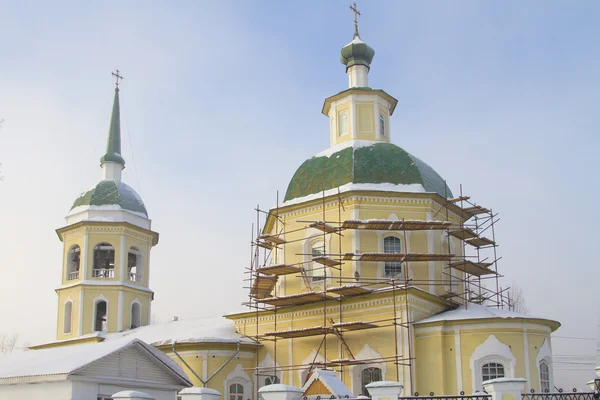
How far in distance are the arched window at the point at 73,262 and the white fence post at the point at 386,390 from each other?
18.7m

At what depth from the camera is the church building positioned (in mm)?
17250

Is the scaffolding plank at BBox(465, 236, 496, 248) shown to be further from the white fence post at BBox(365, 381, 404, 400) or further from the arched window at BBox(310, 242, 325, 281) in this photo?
the white fence post at BBox(365, 381, 404, 400)

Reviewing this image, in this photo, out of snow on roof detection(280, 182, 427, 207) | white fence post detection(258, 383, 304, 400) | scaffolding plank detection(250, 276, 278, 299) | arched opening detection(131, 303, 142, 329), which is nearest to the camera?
white fence post detection(258, 383, 304, 400)

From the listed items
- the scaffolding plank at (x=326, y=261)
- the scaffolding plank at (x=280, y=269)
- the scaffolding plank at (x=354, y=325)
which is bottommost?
the scaffolding plank at (x=354, y=325)

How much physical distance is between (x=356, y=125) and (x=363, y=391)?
843cm

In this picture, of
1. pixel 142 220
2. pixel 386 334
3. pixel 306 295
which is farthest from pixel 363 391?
pixel 142 220

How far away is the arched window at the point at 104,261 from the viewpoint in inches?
1024

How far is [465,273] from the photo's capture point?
67.8 ft

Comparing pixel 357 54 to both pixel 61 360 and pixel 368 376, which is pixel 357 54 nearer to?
pixel 368 376

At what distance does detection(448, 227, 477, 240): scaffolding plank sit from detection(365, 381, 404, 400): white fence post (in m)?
11.0

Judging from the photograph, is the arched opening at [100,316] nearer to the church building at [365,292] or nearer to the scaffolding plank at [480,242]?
the church building at [365,292]

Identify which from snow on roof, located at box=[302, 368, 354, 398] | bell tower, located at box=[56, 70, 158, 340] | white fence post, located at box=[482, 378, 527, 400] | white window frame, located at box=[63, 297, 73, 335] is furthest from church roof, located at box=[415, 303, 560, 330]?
white window frame, located at box=[63, 297, 73, 335]

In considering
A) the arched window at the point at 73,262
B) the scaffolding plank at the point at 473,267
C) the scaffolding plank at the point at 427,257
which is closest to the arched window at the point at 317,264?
the scaffolding plank at the point at 427,257

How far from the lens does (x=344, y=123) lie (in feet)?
75.4
